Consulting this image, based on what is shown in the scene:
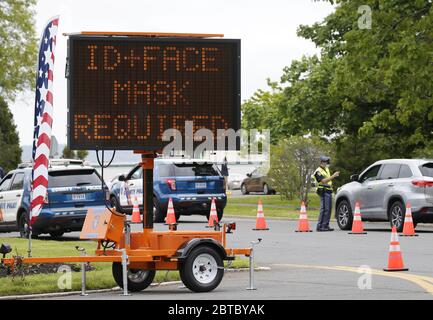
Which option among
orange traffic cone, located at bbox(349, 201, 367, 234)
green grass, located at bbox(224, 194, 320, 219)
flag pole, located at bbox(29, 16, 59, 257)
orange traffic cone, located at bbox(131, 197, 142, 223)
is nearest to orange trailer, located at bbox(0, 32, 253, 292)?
flag pole, located at bbox(29, 16, 59, 257)

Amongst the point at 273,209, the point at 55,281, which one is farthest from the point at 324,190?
the point at 273,209

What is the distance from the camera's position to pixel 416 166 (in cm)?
2802

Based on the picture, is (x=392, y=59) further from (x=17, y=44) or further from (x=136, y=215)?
(x=17, y=44)

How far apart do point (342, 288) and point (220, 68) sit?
3.16 meters

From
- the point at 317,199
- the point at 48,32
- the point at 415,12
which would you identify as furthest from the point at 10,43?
the point at 48,32

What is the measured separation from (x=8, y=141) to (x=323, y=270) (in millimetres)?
68840

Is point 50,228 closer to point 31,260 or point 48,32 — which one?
point 48,32

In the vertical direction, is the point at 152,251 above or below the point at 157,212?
below

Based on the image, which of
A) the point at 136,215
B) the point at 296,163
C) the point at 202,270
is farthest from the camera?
the point at 296,163

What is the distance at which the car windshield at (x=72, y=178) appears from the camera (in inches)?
→ 1049

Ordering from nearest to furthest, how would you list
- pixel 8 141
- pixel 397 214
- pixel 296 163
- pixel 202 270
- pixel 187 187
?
pixel 202 270
pixel 397 214
pixel 187 187
pixel 296 163
pixel 8 141

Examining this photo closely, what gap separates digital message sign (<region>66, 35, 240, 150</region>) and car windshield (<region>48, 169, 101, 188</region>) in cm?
1135

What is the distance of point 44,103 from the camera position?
17828 mm
